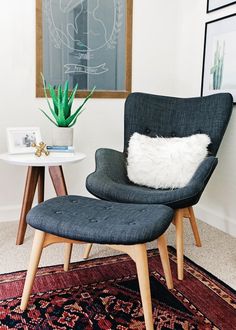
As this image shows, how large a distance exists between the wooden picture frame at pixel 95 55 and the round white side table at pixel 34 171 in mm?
598

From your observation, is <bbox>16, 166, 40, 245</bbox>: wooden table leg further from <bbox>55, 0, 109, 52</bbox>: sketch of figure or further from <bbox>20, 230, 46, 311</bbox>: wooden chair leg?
<bbox>55, 0, 109, 52</bbox>: sketch of figure

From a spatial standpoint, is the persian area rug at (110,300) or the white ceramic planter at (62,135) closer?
the persian area rug at (110,300)

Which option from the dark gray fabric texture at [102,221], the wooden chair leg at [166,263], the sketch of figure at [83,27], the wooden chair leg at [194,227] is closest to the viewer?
the dark gray fabric texture at [102,221]

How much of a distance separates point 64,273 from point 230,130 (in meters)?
1.43

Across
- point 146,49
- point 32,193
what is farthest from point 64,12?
point 32,193

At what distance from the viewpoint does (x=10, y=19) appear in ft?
8.55

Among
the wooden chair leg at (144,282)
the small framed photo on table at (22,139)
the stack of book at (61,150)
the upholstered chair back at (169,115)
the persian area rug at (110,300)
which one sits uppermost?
the upholstered chair back at (169,115)

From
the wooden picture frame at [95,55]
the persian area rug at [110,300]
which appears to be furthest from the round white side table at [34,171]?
the wooden picture frame at [95,55]

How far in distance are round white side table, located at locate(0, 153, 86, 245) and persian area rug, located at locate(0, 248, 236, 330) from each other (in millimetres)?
452

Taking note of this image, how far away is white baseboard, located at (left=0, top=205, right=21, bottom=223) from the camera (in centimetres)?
279

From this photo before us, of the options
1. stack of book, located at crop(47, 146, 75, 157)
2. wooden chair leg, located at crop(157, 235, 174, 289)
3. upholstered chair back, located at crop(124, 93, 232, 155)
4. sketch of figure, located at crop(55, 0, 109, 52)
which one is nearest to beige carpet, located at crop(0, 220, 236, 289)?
wooden chair leg, located at crop(157, 235, 174, 289)

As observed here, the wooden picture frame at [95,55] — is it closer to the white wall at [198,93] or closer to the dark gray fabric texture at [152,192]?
the white wall at [198,93]

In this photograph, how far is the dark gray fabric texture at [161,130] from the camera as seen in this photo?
1.90m

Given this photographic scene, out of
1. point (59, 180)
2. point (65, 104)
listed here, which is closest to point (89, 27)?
point (65, 104)
